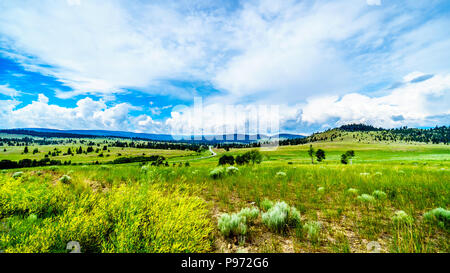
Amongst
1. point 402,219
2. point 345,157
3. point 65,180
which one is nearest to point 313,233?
point 402,219

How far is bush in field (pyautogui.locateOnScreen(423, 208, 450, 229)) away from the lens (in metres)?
3.68

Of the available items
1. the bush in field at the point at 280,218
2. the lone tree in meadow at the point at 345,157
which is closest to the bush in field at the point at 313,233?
the bush in field at the point at 280,218

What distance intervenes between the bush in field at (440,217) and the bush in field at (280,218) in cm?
295

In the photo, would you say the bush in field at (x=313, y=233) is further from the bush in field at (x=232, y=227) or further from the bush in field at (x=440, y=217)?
the bush in field at (x=440, y=217)

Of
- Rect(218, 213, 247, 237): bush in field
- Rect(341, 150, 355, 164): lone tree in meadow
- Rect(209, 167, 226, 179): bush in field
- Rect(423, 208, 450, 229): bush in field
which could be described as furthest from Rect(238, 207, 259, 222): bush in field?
Rect(341, 150, 355, 164): lone tree in meadow

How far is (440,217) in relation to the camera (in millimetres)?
3932

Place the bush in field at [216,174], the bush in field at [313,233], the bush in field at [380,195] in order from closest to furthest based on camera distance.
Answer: the bush in field at [313,233] → the bush in field at [380,195] → the bush in field at [216,174]

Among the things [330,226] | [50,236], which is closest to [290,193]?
[330,226]

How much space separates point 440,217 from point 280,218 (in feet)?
12.1

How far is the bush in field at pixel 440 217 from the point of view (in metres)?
3.68

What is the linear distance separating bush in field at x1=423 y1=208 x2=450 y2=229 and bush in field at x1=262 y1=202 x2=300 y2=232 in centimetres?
295
